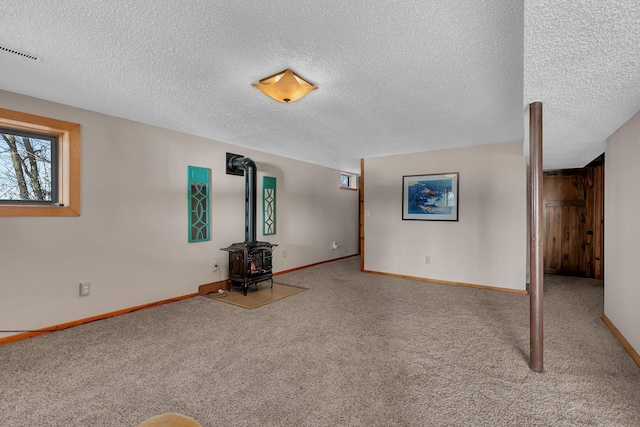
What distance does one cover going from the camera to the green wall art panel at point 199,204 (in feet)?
12.7

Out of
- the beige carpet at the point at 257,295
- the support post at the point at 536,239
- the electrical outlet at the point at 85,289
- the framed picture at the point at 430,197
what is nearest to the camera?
the support post at the point at 536,239

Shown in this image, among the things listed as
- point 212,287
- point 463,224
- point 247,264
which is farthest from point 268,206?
point 463,224

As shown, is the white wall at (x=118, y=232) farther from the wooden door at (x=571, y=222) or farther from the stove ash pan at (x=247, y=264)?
the wooden door at (x=571, y=222)

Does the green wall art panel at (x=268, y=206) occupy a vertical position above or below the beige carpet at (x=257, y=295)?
above

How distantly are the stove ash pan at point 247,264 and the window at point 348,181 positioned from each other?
331 cm

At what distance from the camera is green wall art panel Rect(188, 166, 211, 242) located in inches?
152

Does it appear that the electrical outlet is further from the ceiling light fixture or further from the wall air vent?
the ceiling light fixture

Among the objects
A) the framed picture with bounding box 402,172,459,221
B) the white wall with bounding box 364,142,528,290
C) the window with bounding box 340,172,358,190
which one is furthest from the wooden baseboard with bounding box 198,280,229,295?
the window with bounding box 340,172,358,190

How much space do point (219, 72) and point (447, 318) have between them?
10.3ft

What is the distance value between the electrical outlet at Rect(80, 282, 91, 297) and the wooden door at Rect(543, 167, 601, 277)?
6684mm

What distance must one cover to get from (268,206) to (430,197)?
8.85ft

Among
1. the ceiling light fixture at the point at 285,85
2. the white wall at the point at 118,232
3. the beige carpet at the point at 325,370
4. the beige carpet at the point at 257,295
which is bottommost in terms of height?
the beige carpet at the point at 325,370

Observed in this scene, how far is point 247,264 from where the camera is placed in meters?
3.97

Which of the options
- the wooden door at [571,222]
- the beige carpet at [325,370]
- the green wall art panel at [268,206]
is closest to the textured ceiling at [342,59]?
the green wall art panel at [268,206]
